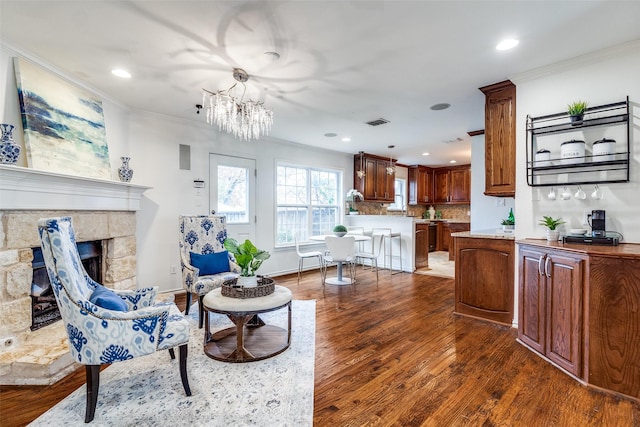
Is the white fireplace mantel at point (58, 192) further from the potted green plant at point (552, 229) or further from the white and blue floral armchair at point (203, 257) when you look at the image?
the potted green plant at point (552, 229)

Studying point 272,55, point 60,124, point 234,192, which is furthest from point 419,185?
point 60,124

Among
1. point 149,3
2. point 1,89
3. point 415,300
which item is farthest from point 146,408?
point 415,300

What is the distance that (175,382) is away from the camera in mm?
2107

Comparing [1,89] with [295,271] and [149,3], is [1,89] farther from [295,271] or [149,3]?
[295,271]

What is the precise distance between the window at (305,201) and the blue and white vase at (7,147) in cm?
361

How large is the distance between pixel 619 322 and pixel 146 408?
301cm

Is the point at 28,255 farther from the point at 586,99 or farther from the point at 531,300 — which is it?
the point at 586,99

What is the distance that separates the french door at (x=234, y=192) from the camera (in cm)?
467

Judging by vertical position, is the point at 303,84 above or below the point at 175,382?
above

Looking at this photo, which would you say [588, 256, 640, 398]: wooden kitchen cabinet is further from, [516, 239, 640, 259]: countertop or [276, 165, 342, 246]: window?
[276, 165, 342, 246]: window

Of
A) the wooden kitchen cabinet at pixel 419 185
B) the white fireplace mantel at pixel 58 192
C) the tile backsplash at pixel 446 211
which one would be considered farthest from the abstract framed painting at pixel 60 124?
the wooden kitchen cabinet at pixel 419 185

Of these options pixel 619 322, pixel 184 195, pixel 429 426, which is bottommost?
pixel 429 426

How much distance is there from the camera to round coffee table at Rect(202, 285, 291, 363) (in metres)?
2.27

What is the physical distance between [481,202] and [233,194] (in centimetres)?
402
